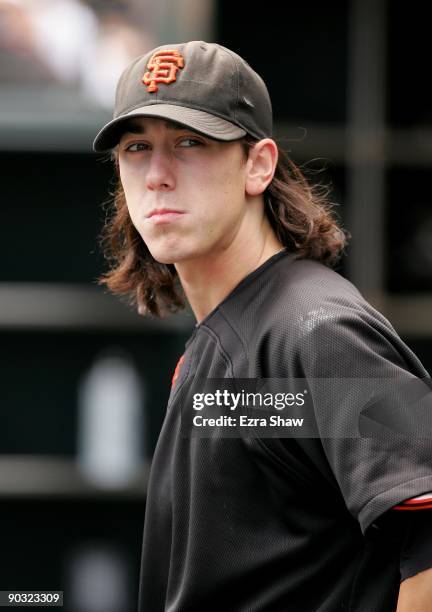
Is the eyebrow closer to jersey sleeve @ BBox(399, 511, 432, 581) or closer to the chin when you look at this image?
the chin

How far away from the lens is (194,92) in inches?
67.9

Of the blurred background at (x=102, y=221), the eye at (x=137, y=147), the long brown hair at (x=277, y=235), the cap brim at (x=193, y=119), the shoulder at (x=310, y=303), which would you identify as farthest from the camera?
the blurred background at (x=102, y=221)

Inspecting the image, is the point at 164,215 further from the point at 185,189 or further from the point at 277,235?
the point at 277,235

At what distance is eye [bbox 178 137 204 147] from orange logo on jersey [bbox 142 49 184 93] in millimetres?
92

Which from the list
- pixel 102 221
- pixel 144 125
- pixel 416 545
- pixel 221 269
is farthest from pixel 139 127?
pixel 102 221

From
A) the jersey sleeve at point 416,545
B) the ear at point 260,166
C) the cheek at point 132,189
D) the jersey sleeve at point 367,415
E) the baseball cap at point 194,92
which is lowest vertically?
the jersey sleeve at point 416,545

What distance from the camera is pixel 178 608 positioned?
1696 millimetres

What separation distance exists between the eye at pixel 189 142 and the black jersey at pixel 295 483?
0.24m

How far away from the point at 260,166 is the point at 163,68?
23 cm

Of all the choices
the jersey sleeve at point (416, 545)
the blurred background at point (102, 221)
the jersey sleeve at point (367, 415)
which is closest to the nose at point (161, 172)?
the jersey sleeve at point (367, 415)

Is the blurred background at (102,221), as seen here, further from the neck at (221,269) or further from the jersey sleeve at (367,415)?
the jersey sleeve at (367,415)

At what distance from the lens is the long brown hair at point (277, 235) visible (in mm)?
1896

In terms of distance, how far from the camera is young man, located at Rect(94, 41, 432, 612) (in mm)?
1477

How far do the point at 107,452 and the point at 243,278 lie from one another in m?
2.62
